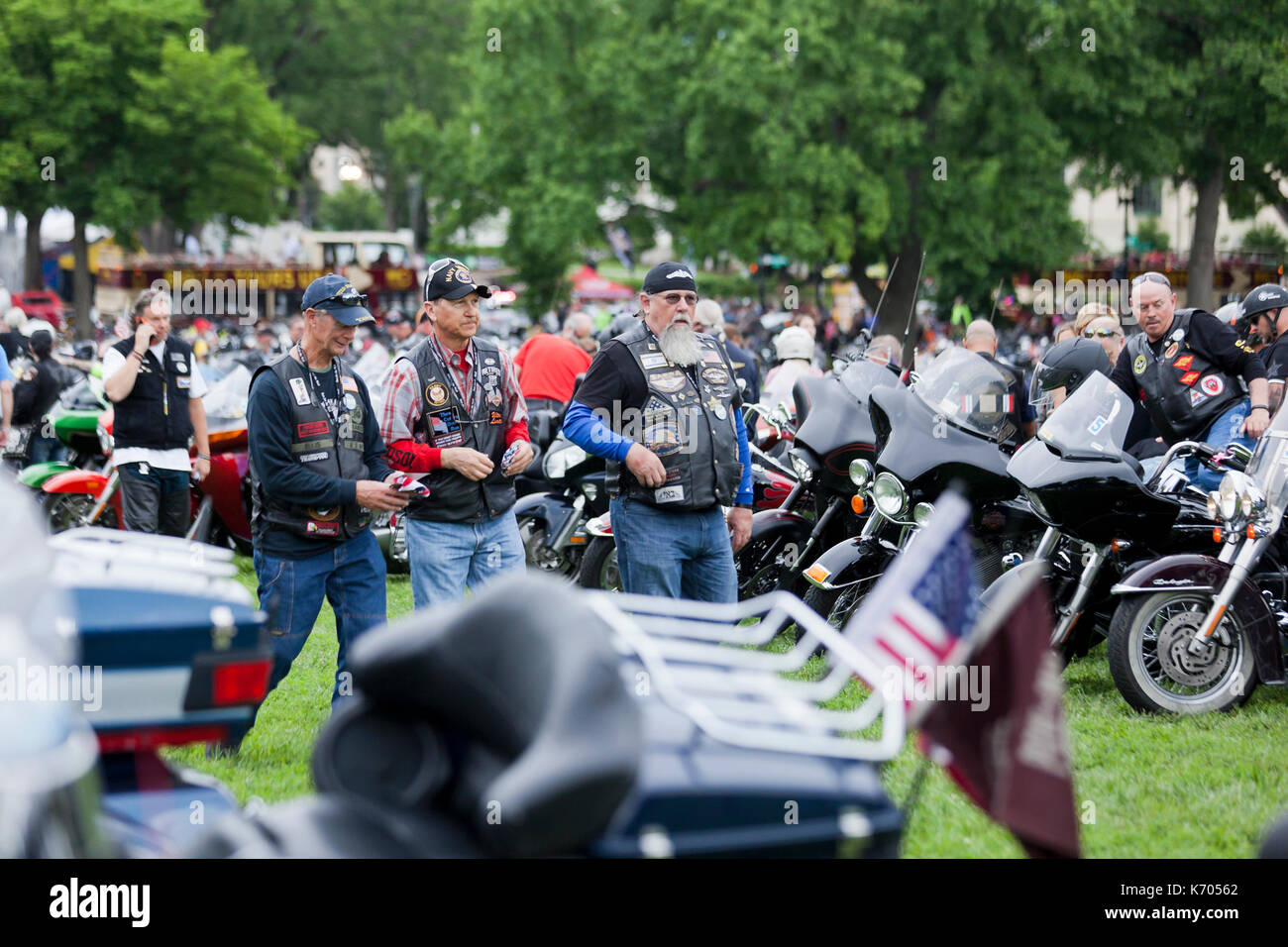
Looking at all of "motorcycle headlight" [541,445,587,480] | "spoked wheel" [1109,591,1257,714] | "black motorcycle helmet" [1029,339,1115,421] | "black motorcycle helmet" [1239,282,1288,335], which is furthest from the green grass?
"black motorcycle helmet" [1239,282,1288,335]

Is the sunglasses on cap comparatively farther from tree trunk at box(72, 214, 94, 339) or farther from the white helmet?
tree trunk at box(72, 214, 94, 339)

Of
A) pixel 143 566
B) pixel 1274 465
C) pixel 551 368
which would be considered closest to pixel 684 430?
pixel 1274 465

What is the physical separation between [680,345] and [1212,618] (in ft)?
8.23

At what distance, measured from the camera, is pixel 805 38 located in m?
27.3

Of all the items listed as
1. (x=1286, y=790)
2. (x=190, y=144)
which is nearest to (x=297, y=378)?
(x=1286, y=790)

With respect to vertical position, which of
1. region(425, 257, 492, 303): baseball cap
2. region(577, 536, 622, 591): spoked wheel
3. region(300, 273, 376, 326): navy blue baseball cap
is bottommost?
region(577, 536, 622, 591): spoked wheel

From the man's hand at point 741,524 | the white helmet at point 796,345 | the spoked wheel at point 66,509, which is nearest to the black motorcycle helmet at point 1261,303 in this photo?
the white helmet at point 796,345

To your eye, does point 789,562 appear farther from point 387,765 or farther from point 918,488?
point 387,765

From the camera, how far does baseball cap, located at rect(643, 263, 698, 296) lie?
5480mm

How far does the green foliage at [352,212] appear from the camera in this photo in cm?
6938

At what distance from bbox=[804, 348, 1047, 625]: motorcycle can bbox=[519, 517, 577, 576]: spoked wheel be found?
2.63 meters

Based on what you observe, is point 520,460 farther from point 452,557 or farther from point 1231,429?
point 1231,429

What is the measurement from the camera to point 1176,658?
19.7 ft
